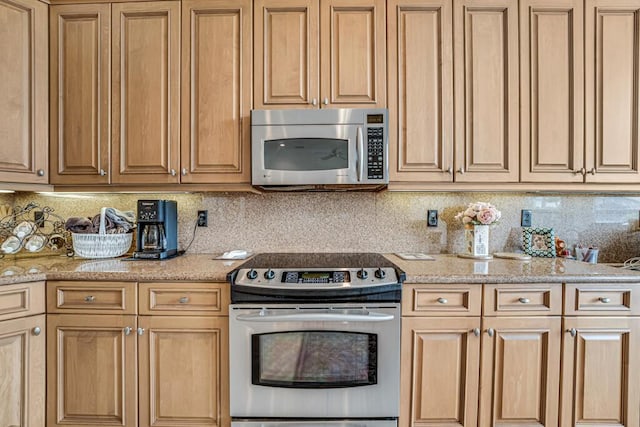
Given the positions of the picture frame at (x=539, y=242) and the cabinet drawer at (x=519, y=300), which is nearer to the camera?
the cabinet drawer at (x=519, y=300)

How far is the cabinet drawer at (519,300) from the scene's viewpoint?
1487 mm

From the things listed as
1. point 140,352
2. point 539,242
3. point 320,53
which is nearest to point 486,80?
point 320,53

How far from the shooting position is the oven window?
148 cm

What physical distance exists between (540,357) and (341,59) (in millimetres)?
1757

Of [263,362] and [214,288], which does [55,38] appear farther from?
[263,362]

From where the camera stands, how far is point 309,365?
1482 millimetres

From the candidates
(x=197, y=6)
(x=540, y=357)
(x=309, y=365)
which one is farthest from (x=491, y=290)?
(x=197, y=6)

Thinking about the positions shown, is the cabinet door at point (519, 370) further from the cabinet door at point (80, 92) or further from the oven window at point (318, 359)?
the cabinet door at point (80, 92)

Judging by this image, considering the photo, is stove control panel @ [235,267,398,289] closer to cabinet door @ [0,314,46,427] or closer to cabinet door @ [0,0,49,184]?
cabinet door @ [0,314,46,427]

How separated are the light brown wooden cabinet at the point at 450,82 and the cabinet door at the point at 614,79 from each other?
413 mm

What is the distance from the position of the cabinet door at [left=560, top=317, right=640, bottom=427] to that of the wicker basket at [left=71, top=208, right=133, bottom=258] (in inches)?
91.5

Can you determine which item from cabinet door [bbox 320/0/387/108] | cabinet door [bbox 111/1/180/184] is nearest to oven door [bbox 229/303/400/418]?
cabinet door [bbox 111/1/180/184]

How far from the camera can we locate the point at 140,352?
1.51 meters

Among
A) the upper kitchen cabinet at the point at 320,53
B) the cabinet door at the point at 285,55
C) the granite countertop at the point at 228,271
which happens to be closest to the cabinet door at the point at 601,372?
the granite countertop at the point at 228,271
